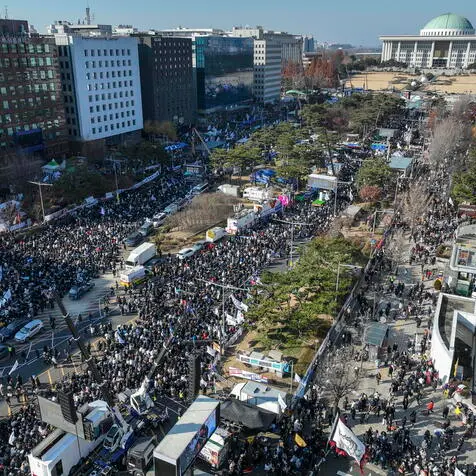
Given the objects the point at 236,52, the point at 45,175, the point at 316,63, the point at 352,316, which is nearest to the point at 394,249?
the point at 352,316

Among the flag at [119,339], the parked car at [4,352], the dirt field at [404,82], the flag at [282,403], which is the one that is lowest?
the parked car at [4,352]

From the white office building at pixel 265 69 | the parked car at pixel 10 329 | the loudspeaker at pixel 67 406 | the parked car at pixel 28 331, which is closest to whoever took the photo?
the loudspeaker at pixel 67 406

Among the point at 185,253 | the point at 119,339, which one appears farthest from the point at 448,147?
the point at 119,339

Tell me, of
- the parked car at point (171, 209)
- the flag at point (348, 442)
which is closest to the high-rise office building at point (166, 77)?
the parked car at point (171, 209)

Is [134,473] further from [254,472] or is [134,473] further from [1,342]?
[1,342]

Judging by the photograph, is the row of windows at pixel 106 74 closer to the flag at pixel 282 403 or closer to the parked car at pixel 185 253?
the parked car at pixel 185 253

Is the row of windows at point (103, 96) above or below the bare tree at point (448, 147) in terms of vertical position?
above
